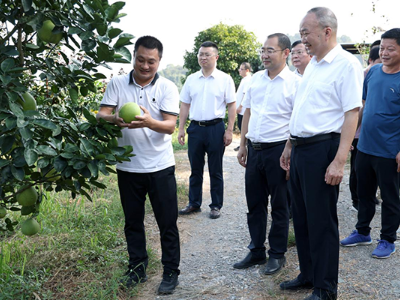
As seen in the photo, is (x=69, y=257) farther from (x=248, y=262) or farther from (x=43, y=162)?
(x=43, y=162)

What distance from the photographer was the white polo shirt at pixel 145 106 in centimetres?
335

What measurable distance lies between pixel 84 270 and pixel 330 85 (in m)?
2.59

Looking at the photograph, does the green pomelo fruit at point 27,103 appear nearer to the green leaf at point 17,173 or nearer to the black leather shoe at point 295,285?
the green leaf at point 17,173

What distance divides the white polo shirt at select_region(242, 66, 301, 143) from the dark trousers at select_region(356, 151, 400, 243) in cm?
97

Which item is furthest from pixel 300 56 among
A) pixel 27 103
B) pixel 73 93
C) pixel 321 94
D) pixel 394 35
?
pixel 27 103

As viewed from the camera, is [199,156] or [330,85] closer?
[330,85]

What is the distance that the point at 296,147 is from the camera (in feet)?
10.4

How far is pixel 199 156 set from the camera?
225 inches

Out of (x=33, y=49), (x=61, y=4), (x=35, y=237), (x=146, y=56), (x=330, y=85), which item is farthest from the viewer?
(x=35, y=237)

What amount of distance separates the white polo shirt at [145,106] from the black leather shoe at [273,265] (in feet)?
4.58

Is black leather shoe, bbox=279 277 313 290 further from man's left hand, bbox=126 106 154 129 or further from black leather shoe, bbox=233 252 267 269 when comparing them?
man's left hand, bbox=126 106 154 129

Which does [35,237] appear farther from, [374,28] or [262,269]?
[374,28]

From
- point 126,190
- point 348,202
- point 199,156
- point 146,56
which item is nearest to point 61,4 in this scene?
point 146,56

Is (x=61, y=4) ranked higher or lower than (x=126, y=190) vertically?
higher
